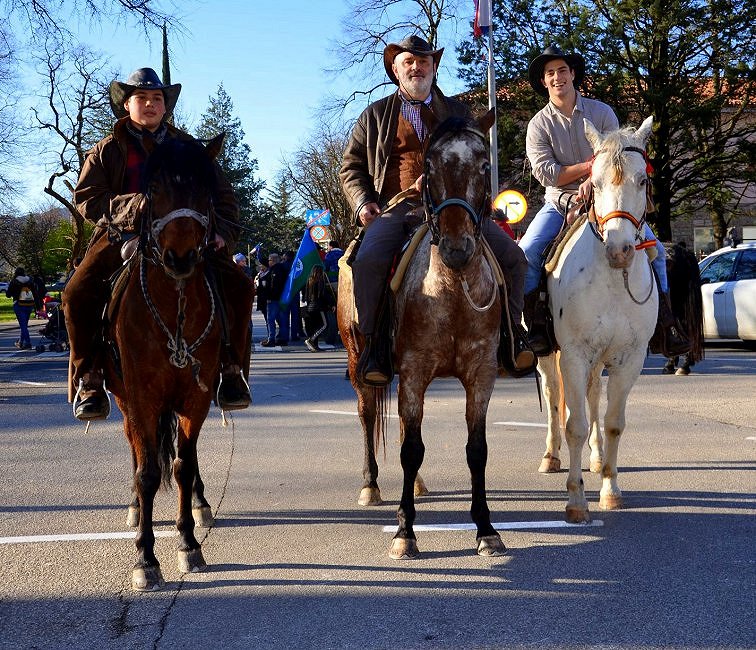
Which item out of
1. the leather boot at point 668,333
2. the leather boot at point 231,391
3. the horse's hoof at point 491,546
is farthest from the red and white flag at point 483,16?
the horse's hoof at point 491,546

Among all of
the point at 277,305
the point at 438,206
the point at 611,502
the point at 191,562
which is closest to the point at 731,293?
the point at 277,305

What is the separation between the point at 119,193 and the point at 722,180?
3404cm

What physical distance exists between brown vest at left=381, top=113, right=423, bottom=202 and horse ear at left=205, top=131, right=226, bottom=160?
1.56 meters

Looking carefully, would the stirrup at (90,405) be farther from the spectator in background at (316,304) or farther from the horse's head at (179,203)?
the spectator in background at (316,304)

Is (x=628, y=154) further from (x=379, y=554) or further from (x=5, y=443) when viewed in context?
(x=5, y=443)

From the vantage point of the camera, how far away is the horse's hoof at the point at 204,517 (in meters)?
6.72

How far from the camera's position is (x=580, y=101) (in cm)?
804

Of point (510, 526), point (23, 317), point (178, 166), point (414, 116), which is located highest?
point (414, 116)

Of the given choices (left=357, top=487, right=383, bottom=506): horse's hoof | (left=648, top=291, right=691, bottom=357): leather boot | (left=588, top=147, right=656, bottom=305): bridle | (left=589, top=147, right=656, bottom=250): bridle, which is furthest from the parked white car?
(left=357, top=487, right=383, bottom=506): horse's hoof

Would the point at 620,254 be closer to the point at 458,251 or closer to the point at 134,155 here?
the point at 458,251

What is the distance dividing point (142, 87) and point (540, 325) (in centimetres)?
339

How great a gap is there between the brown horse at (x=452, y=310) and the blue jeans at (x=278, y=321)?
61.1 feet

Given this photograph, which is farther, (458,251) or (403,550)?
(403,550)

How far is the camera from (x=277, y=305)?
24.6m
